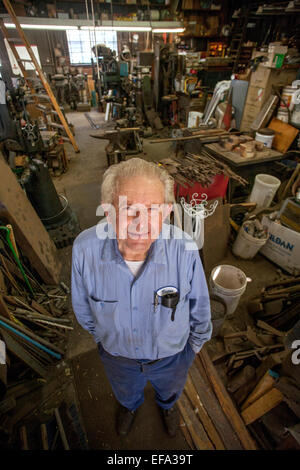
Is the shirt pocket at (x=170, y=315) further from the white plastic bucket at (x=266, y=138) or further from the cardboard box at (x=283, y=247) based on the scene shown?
the white plastic bucket at (x=266, y=138)

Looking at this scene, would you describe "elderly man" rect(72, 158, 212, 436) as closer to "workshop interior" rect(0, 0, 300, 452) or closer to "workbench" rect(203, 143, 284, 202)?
"workshop interior" rect(0, 0, 300, 452)

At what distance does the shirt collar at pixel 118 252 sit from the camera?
3.87 ft

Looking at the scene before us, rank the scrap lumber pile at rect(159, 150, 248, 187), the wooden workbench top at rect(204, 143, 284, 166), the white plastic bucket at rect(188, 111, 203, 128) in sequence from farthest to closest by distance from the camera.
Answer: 1. the white plastic bucket at rect(188, 111, 203, 128)
2. the wooden workbench top at rect(204, 143, 284, 166)
3. the scrap lumber pile at rect(159, 150, 248, 187)

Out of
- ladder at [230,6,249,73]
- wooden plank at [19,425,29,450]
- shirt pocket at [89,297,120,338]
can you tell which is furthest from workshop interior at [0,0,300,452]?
Result: ladder at [230,6,249,73]

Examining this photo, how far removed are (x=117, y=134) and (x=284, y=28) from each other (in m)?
8.21

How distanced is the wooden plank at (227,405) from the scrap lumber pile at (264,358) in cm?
6

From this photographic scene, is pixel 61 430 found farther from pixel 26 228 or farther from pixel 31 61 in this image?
pixel 31 61

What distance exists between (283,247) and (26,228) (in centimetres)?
309

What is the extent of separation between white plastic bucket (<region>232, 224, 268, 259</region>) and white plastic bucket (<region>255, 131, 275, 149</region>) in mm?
2071

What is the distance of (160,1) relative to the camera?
33.6 ft

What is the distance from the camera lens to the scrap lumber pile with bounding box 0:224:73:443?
1.64 m

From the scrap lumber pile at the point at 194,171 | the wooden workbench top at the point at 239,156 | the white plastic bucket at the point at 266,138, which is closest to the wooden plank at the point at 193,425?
the scrap lumber pile at the point at 194,171
